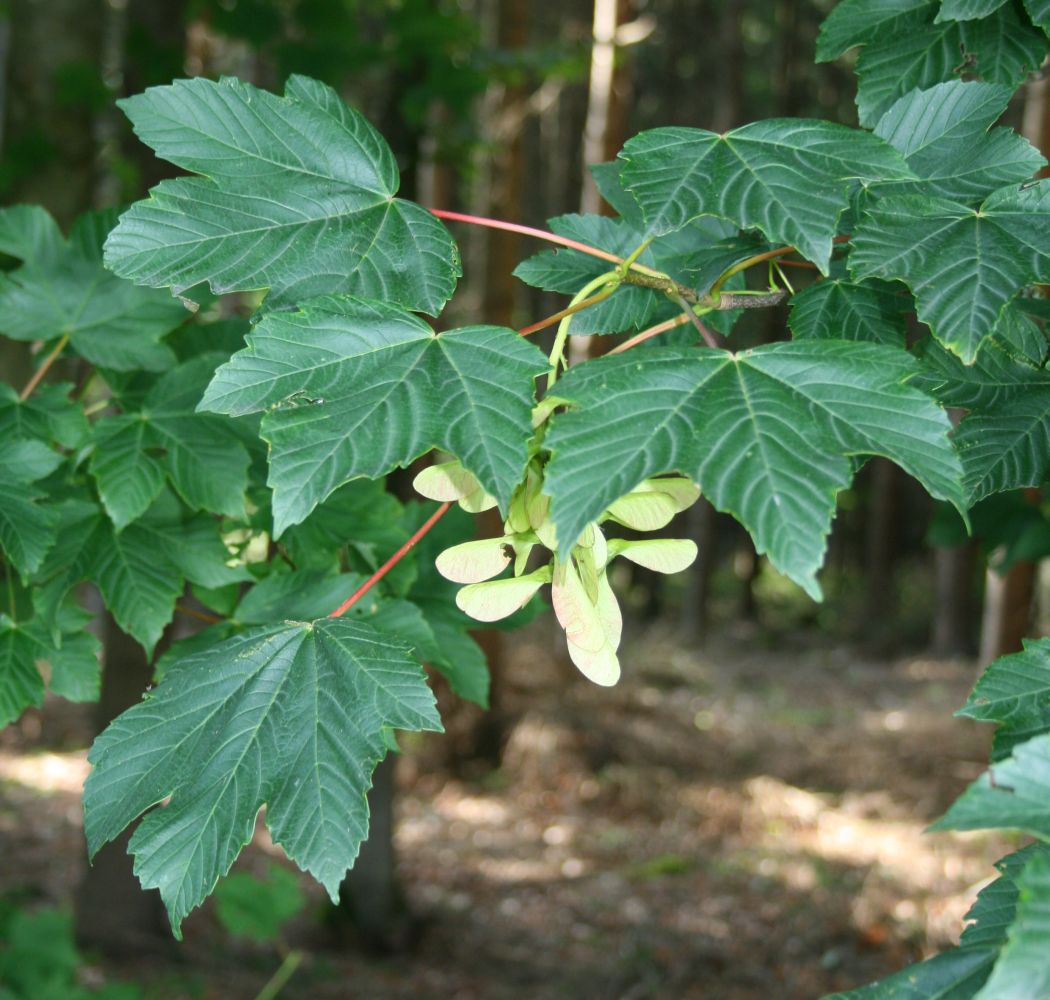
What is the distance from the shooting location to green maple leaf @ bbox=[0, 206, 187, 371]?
5.58 ft

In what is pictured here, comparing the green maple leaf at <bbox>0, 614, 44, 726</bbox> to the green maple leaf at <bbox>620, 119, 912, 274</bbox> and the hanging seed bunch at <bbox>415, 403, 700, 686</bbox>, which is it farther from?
the green maple leaf at <bbox>620, 119, 912, 274</bbox>

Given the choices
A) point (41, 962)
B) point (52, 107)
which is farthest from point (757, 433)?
point (52, 107)

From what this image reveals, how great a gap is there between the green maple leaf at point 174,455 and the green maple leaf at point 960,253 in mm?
911

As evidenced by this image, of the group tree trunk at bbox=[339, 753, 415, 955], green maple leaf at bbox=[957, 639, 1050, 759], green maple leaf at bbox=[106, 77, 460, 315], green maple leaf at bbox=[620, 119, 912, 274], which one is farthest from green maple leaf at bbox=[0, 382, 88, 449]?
tree trunk at bbox=[339, 753, 415, 955]

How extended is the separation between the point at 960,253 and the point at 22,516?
1.14 meters

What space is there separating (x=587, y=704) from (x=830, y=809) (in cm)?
192

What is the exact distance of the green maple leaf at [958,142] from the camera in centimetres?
117

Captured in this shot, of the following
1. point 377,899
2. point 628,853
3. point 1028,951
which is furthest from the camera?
point 628,853

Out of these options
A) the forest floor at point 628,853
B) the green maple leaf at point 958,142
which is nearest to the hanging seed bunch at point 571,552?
the green maple leaf at point 958,142

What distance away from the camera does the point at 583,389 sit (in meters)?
0.92

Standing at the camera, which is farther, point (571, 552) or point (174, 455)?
point (174, 455)

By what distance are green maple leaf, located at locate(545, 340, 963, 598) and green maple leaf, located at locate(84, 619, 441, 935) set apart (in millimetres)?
340

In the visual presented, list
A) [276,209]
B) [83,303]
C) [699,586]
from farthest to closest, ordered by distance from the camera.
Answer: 1. [699,586]
2. [83,303]
3. [276,209]

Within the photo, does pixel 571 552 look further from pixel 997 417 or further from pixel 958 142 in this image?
pixel 958 142
